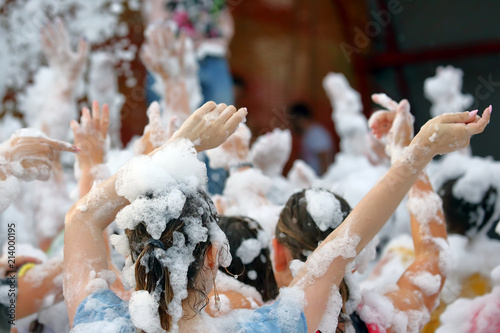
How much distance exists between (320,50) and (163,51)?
2194 millimetres

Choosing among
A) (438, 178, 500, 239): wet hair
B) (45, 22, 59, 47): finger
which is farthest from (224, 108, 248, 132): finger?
(45, 22, 59, 47): finger

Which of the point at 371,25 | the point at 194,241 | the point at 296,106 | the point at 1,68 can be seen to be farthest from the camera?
the point at 296,106

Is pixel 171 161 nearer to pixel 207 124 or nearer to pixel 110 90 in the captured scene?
pixel 207 124

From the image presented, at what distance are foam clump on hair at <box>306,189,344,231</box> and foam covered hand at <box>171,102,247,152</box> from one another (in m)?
0.23

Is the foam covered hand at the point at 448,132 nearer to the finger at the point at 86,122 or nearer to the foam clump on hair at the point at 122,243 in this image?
the foam clump on hair at the point at 122,243

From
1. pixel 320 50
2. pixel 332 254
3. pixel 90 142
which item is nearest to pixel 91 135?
pixel 90 142

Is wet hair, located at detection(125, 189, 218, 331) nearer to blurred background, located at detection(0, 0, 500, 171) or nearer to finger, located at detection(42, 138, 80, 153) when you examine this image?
finger, located at detection(42, 138, 80, 153)

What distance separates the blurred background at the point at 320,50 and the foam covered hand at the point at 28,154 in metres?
2.02

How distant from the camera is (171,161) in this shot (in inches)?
31.4

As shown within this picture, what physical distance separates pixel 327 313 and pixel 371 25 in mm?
3043

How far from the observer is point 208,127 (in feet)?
2.81

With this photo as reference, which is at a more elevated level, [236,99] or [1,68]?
[1,68]

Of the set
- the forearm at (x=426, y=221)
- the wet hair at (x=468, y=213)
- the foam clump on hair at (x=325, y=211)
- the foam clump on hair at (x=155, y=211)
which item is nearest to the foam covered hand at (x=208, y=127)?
the foam clump on hair at (x=155, y=211)

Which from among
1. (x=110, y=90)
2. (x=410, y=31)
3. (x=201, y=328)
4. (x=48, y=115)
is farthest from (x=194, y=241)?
(x=410, y=31)
